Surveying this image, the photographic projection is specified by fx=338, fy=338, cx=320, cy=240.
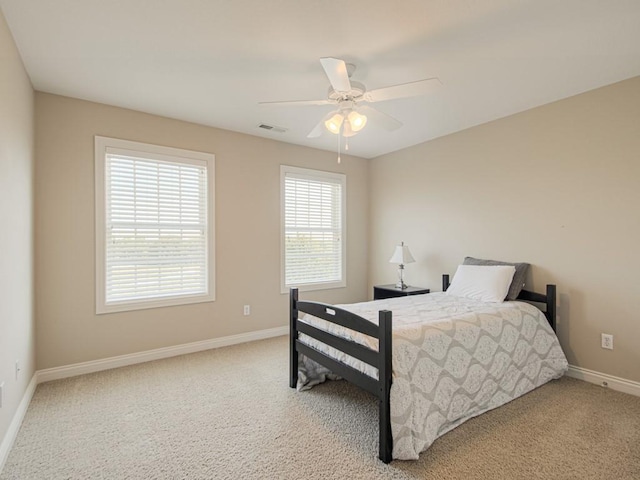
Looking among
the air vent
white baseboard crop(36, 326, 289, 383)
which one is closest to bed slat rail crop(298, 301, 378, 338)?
white baseboard crop(36, 326, 289, 383)

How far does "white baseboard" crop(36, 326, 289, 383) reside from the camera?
303 centimetres

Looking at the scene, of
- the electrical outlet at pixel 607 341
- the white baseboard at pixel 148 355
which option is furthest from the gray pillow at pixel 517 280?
the white baseboard at pixel 148 355

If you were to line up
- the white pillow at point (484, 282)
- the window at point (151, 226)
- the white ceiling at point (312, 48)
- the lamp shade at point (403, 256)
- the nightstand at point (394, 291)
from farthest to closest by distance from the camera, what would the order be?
1. the lamp shade at point (403, 256)
2. the nightstand at point (394, 291)
3. the window at point (151, 226)
4. the white pillow at point (484, 282)
5. the white ceiling at point (312, 48)

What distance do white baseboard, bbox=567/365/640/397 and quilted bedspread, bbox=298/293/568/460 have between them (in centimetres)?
20

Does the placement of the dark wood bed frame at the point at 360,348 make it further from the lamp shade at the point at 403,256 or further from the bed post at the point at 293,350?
the lamp shade at the point at 403,256

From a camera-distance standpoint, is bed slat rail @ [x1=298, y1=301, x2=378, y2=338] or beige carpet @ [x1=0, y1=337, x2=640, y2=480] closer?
beige carpet @ [x1=0, y1=337, x2=640, y2=480]

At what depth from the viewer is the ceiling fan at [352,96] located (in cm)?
210

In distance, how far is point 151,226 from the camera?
351 cm

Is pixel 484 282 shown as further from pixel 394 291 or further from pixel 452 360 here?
pixel 452 360

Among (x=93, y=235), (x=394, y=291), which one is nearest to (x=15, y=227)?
(x=93, y=235)

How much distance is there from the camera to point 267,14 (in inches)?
77.7

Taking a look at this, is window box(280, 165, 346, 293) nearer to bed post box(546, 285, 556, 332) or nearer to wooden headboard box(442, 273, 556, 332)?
wooden headboard box(442, 273, 556, 332)

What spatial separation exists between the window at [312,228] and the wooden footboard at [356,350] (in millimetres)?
1682

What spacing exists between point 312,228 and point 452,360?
2.87m
